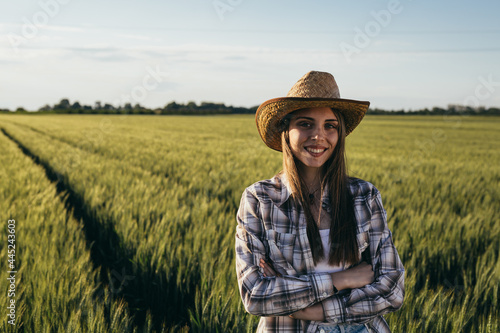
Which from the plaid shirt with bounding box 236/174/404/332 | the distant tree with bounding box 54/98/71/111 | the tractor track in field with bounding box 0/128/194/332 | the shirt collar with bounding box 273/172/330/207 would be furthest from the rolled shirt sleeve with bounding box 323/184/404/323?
the distant tree with bounding box 54/98/71/111

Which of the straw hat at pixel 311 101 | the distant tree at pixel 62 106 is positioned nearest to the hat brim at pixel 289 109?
the straw hat at pixel 311 101

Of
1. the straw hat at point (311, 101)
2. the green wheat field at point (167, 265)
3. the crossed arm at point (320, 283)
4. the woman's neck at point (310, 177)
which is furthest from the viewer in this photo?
the green wheat field at point (167, 265)

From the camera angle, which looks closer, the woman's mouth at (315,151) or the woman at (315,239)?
the woman at (315,239)

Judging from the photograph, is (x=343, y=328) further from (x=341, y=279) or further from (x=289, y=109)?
(x=289, y=109)

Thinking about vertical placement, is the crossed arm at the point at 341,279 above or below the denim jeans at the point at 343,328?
above

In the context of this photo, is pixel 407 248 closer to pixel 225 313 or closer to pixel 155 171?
pixel 225 313

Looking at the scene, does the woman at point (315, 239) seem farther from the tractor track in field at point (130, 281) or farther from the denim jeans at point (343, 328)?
the tractor track in field at point (130, 281)

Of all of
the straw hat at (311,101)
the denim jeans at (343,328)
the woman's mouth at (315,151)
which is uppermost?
the straw hat at (311,101)

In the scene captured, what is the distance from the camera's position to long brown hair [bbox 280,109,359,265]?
136 cm

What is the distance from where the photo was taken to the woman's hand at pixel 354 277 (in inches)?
50.8

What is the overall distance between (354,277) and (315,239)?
18cm

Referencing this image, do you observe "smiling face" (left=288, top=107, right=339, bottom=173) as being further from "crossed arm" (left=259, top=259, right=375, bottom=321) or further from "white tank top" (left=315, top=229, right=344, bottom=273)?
"crossed arm" (left=259, top=259, right=375, bottom=321)

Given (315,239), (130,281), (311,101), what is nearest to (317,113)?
(311,101)

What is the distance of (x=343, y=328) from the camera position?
1.31 meters
